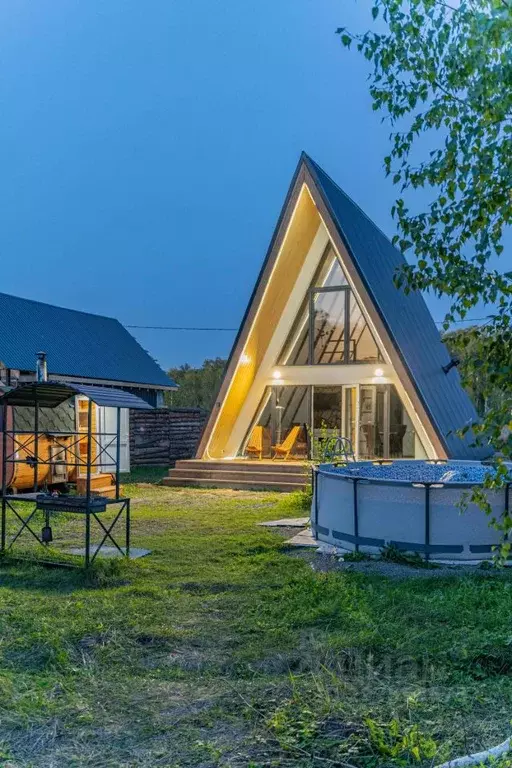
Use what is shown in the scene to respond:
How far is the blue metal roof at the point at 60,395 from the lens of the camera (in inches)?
311

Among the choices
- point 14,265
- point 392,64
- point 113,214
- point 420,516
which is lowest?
point 420,516

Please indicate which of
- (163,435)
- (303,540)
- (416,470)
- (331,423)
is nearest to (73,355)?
(163,435)

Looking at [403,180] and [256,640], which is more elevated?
[403,180]

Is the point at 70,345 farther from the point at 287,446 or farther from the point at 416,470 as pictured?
the point at 416,470

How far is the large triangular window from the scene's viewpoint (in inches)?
684

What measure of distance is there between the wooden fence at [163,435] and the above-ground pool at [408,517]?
12.7 meters

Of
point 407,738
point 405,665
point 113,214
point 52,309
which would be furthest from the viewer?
point 113,214

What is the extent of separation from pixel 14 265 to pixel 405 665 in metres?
76.7

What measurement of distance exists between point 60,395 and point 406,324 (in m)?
9.98

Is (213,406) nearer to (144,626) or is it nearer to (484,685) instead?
(144,626)

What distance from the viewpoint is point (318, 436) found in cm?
1753

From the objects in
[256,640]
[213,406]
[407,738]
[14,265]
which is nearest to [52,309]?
[213,406]

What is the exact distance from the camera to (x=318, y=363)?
1773cm

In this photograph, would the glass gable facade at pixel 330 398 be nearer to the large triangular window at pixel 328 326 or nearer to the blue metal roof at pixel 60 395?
the large triangular window at pixel 328 326
